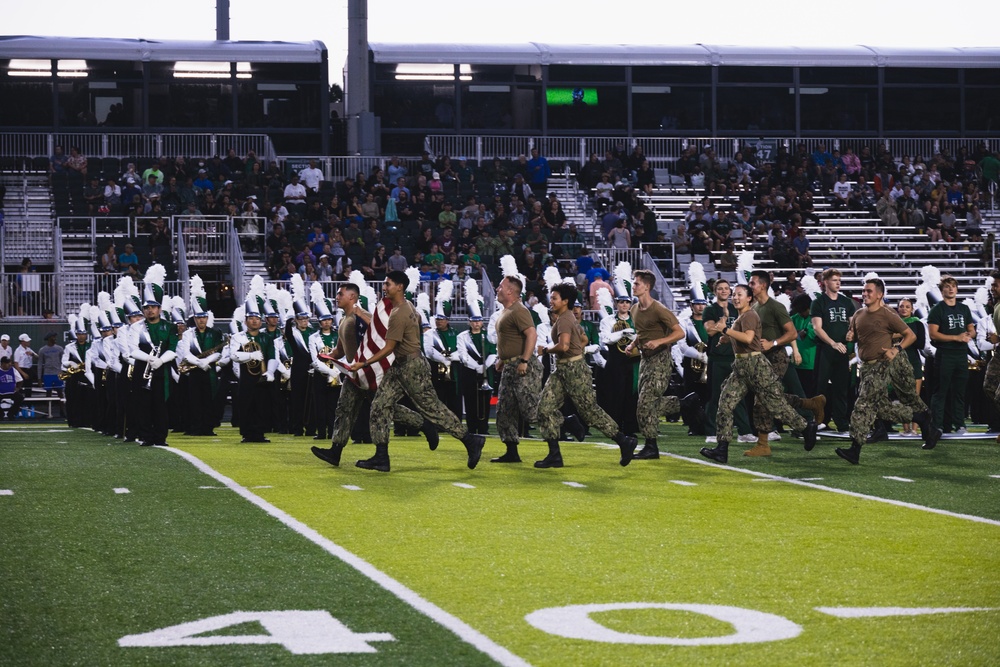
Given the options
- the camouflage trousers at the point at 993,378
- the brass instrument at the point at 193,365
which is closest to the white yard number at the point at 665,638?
the camouflage trousers at the point at 993,378

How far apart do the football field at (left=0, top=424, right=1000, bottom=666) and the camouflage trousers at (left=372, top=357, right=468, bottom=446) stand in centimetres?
45

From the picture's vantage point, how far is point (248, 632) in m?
6.11

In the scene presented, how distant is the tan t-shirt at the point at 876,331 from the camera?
14.1m

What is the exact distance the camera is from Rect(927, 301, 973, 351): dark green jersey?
1742cm

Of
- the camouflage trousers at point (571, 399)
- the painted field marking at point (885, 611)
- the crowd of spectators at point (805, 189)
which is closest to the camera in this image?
the painted field marking at point (885, 611)

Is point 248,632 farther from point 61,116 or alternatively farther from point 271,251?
point 61,116

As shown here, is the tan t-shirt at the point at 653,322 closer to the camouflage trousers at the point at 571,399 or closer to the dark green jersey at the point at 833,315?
the camouflage trousers at the point at 571,399

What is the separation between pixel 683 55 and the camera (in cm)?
3994

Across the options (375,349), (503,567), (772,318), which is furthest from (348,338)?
(503,567)

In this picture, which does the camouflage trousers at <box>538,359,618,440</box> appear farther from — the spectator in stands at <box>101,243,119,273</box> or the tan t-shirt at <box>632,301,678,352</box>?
the spectator in stands at <box>101,243,119,273</box>

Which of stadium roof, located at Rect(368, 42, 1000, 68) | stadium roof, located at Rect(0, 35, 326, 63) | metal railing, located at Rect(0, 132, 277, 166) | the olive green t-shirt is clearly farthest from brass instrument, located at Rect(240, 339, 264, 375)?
stadium roof, located at Rect(368, 42, 1000, 68)

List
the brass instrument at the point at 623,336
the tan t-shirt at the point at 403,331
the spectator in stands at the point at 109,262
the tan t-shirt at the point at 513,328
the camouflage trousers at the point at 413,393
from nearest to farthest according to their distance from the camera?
the tan t-shirt at the point at 403,331, the camouflage trousers at the point at 413,393, the tan t-shirt at the point at 513,328, the brass instrument at the point at 623,336, the spectator in stands at the point at 109,262

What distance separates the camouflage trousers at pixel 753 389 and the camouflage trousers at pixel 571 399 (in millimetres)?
1148

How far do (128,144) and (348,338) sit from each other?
22.4 meters
